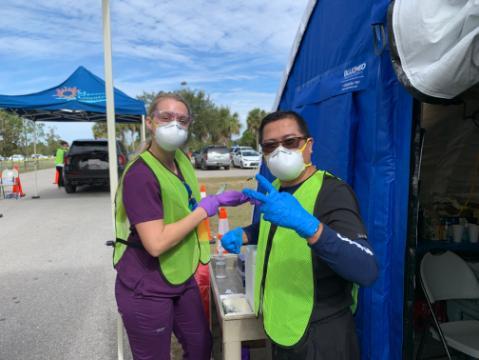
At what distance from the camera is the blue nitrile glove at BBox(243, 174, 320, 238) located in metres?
1.32

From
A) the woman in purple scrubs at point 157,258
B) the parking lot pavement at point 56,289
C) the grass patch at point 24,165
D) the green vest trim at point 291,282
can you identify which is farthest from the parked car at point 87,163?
the grass patch at point 24,165

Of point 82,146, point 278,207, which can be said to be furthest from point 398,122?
point 82,146

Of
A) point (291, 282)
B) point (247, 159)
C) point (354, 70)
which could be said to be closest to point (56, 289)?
point (291, 282)

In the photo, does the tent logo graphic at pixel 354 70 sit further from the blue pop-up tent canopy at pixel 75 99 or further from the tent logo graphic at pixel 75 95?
the tent logo graphic at pixel 75 95

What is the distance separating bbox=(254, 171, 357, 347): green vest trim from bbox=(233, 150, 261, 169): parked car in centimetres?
2135

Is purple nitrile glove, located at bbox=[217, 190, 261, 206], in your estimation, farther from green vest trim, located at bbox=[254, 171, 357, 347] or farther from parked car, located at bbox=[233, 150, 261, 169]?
parked car, located at bbox=[233, 150, 261, 169]

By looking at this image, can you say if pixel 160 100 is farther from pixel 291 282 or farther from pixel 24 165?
pixel 24 165

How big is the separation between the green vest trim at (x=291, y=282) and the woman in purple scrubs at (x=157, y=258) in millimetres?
443

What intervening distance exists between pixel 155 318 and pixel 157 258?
0.30m

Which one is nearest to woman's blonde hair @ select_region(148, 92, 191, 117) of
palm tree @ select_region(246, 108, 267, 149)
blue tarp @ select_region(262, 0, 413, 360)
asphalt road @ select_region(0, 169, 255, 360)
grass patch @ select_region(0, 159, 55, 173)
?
blue tarp @ select_region(262, 0, 413, 360)

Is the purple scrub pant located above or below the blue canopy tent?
below

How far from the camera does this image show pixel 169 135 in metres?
1.96

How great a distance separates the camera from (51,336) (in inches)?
140

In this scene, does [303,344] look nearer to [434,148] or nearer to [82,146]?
[434,148]
